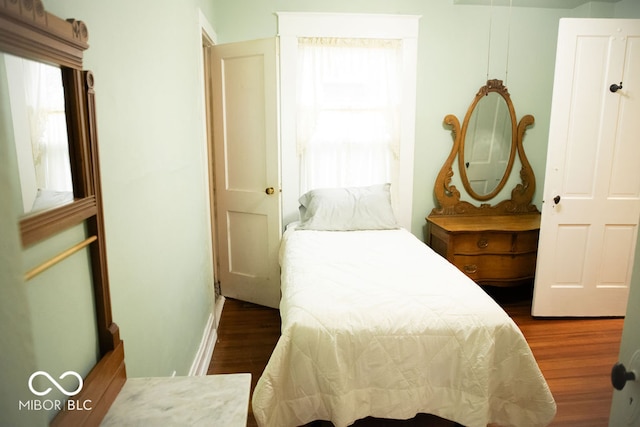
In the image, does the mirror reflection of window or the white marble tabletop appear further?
the mirror reflection of window

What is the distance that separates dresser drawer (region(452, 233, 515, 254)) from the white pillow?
49 centimetres

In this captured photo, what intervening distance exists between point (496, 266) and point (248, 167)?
2.10 meters

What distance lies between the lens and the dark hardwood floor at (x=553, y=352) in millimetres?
1945

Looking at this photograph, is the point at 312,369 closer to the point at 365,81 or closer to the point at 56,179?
the point at 56,179

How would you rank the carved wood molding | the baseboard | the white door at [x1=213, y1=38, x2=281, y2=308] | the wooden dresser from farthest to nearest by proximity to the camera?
the wooden dresser, the white door at [x1=213, y1=38, x2=281, y2=308], the baseboard, the carved wood molding

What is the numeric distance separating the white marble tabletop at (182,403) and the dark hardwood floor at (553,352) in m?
0.98

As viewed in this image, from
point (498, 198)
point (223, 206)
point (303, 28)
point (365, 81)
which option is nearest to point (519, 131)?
point (498, 198)

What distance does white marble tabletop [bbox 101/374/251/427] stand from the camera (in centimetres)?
88

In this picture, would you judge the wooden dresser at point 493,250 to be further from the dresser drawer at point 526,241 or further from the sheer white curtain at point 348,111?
the sheer white curtain at point 348,111

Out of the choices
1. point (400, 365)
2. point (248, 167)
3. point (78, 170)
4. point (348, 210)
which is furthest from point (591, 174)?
point (78, 170)

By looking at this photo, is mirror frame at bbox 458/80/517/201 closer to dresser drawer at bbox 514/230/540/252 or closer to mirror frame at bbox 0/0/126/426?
dresser drawer at bbox 514/230/540/252

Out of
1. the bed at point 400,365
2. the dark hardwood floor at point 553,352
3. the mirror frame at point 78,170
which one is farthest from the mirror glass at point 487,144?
the mirror frame at point 78,170

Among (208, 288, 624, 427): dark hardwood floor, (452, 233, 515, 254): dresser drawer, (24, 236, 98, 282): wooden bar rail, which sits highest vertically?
(24, 236, 98, 282): wooden bar rail

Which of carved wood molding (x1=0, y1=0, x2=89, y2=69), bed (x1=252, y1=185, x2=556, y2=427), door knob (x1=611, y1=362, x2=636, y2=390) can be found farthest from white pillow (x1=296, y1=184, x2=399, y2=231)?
door knob (x1=611, y1=362, x2=636, y2=390)
